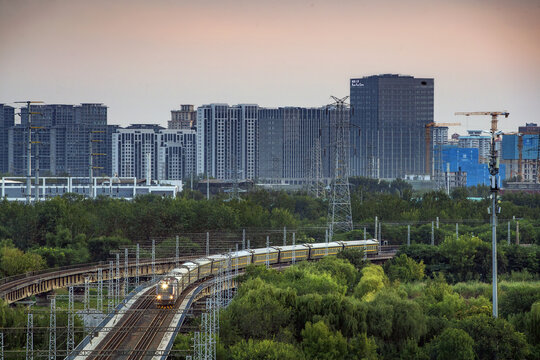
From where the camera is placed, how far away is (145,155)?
15188 centimetres

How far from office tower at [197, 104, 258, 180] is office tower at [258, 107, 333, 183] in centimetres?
209

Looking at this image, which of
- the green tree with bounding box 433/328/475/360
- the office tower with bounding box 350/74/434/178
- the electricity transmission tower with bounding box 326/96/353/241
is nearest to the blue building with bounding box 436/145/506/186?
the office tower with bounding box 350/74/434/178

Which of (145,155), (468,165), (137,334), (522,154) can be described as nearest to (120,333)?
(137,334)

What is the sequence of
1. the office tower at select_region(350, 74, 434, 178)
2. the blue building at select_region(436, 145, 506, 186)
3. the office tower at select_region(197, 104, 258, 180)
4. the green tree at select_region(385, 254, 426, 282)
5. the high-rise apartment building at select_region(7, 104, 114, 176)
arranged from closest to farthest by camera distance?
1. the green tree at select_region(385, 254, 426, 282)
2. the blue building at select_region(436, 145, 506, 186)
3. the high-rise apartment building at select_region(7, 104, 114, 176)
4. the office tower at select_region(197, 104, 258, 180)
5. the office tower at select_region(350, 74, 434, 178)

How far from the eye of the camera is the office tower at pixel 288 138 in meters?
163

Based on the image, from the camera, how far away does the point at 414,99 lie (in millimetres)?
172250

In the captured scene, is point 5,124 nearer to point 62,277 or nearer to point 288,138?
point 288,138

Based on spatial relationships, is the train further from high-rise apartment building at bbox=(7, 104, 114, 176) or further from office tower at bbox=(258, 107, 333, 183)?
office tower at bbox=(258, 107, 333, 183)

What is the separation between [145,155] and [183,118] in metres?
29.4

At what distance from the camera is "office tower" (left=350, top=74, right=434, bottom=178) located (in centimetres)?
17162

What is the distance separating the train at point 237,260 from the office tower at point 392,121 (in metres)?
122

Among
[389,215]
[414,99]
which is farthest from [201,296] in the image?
[414,99]

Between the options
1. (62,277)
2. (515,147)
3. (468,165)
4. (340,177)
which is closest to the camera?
(62,277)

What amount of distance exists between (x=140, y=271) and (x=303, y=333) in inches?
732
